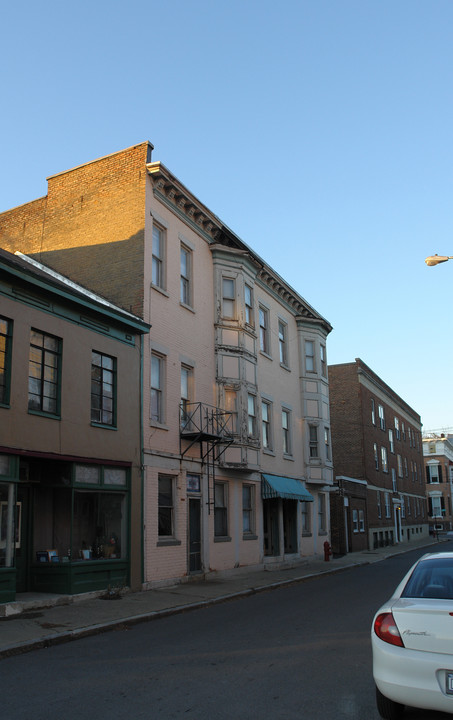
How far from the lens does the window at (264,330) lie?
26.0 meters

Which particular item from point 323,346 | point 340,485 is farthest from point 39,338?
point 340,485

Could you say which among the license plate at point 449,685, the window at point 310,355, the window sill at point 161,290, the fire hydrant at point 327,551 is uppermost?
the window at point 310,355

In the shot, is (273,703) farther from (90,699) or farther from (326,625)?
(326,625)

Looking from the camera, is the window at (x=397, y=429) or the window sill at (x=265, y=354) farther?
the window at (x=397, y=429)

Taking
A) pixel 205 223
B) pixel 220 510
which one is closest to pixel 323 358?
pixel 205 223

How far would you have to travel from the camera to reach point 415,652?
5.16m

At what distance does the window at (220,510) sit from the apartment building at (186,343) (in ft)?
0.17

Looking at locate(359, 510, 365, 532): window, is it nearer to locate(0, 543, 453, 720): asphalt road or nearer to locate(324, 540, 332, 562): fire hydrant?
locate(324, 540, 332, 562): fire hydrant

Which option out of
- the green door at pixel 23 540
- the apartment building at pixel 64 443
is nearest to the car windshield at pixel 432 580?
the apartment building at pixel 64 443

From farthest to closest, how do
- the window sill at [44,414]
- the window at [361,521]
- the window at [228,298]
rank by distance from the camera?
the window at [361,521]
the window at [228,298]
the window sill at [44,414]

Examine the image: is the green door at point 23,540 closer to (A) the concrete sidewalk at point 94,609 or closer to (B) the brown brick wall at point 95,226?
(A) the concrete sidewalk at point 94,609

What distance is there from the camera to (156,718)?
5938 mm

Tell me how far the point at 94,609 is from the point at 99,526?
2748 millimetres

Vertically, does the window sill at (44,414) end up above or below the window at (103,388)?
below
